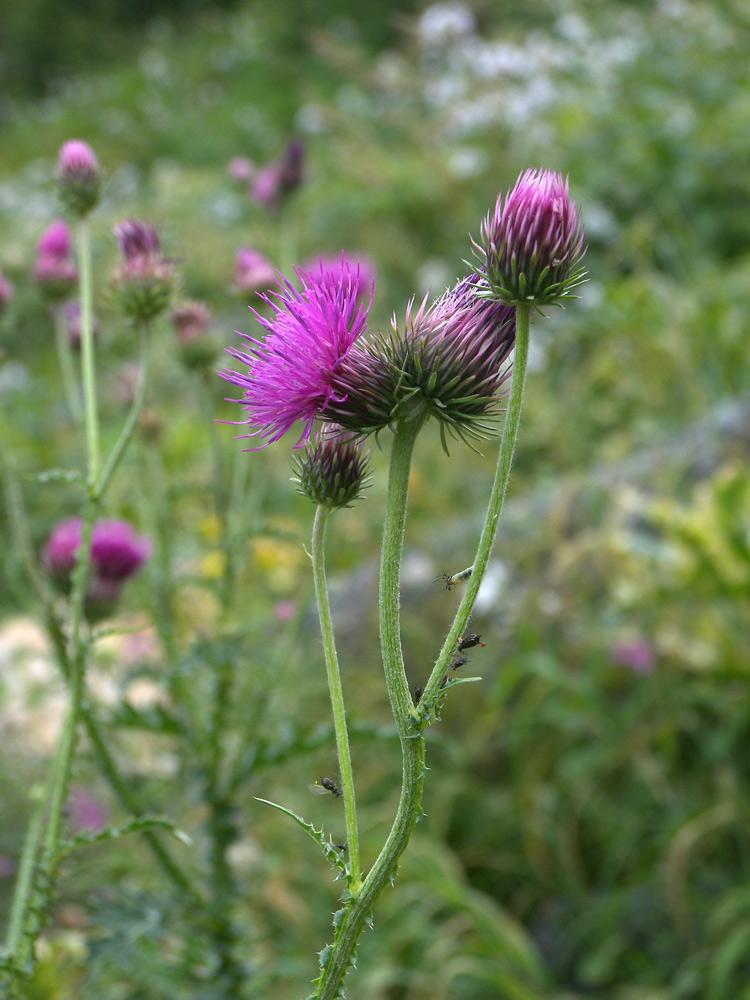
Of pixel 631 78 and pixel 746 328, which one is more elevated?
pixel 631 78

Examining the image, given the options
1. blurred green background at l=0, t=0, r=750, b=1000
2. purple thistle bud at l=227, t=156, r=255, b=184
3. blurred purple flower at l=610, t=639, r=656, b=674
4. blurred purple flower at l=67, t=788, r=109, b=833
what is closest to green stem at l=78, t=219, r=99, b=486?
blurred green background at l=0, t=0, r=750, b=1000

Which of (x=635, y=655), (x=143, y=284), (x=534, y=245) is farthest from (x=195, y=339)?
(x=635, y=655)

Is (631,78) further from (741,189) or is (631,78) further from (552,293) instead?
(552,293)

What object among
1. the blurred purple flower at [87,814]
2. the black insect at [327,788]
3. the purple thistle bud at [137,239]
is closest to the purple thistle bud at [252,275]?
the purple thistle bud at [137,239]

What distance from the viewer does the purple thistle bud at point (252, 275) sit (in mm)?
1544

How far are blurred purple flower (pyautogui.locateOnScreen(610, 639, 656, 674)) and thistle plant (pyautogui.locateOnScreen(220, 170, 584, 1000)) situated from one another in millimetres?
1965

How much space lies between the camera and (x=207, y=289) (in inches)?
278

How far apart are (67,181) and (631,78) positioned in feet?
22.1

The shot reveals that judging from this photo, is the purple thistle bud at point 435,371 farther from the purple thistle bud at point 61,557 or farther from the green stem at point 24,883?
the purple thistle bud at point 61,557

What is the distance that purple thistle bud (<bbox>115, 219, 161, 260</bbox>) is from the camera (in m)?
1.24

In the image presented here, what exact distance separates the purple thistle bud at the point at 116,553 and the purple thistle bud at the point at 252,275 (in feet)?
1.52

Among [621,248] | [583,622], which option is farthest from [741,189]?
[583,622]

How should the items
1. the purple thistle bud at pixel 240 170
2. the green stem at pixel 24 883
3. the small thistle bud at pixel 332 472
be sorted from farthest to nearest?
the purple thistle bud at pixel 240 170 < the green stem at pixel 24 883 < the small thistle bud at pixel 332 472

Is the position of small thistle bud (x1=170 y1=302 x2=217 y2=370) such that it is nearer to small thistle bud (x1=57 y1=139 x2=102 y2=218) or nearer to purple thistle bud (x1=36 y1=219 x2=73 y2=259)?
purple thistle bud (x1=36 y1=219 x2=73 y2=259)
